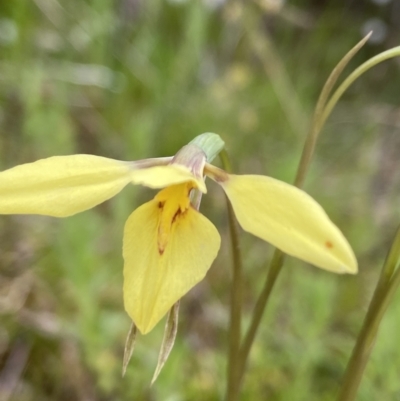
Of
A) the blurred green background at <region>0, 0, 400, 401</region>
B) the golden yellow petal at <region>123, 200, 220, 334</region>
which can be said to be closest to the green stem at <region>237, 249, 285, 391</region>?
the golden yellow petal at <region>123, 200, 220, 334</region>

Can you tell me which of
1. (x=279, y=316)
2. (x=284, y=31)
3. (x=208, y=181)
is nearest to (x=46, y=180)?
(x=279, y=316)

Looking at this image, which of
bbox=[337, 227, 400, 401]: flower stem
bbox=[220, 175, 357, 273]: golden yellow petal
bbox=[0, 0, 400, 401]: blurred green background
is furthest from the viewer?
bbox=[0, 0, 400, 401]: blurred green background

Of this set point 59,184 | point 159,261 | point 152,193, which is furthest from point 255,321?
point 152,193

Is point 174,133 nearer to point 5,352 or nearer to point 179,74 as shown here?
point 179,74

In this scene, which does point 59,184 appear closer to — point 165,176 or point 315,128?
point 165,176

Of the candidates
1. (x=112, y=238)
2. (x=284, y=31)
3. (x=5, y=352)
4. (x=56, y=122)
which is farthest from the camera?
(x=284, y=31)

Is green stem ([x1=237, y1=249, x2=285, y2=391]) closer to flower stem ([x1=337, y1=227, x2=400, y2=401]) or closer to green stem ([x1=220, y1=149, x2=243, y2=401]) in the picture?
green stem ([x1=220, y1=149, x2=243, y2=401])
